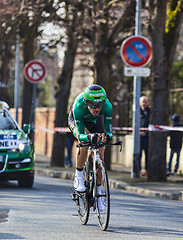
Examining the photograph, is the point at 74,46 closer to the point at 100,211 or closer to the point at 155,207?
the point at 155,207

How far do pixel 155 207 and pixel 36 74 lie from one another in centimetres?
1014

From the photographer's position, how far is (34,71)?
2017cm

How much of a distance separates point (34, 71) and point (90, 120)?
468 inches

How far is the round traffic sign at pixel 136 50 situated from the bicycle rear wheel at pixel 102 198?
728 centimetres

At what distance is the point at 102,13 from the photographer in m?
17.7

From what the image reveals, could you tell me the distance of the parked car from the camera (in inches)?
509

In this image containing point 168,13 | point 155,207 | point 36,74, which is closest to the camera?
point 155,207

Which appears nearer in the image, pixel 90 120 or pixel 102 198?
pixel 102 198

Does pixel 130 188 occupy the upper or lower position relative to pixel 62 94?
lower

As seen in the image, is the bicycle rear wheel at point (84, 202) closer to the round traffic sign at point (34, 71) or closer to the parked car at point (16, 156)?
the parked car at point (16, 156)

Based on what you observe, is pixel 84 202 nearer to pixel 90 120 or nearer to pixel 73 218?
pixel 73 218

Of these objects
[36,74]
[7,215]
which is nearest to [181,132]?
[36,74]

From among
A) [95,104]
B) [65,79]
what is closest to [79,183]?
[95,104]

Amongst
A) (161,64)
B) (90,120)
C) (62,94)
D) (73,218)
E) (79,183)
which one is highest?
(161,64)
